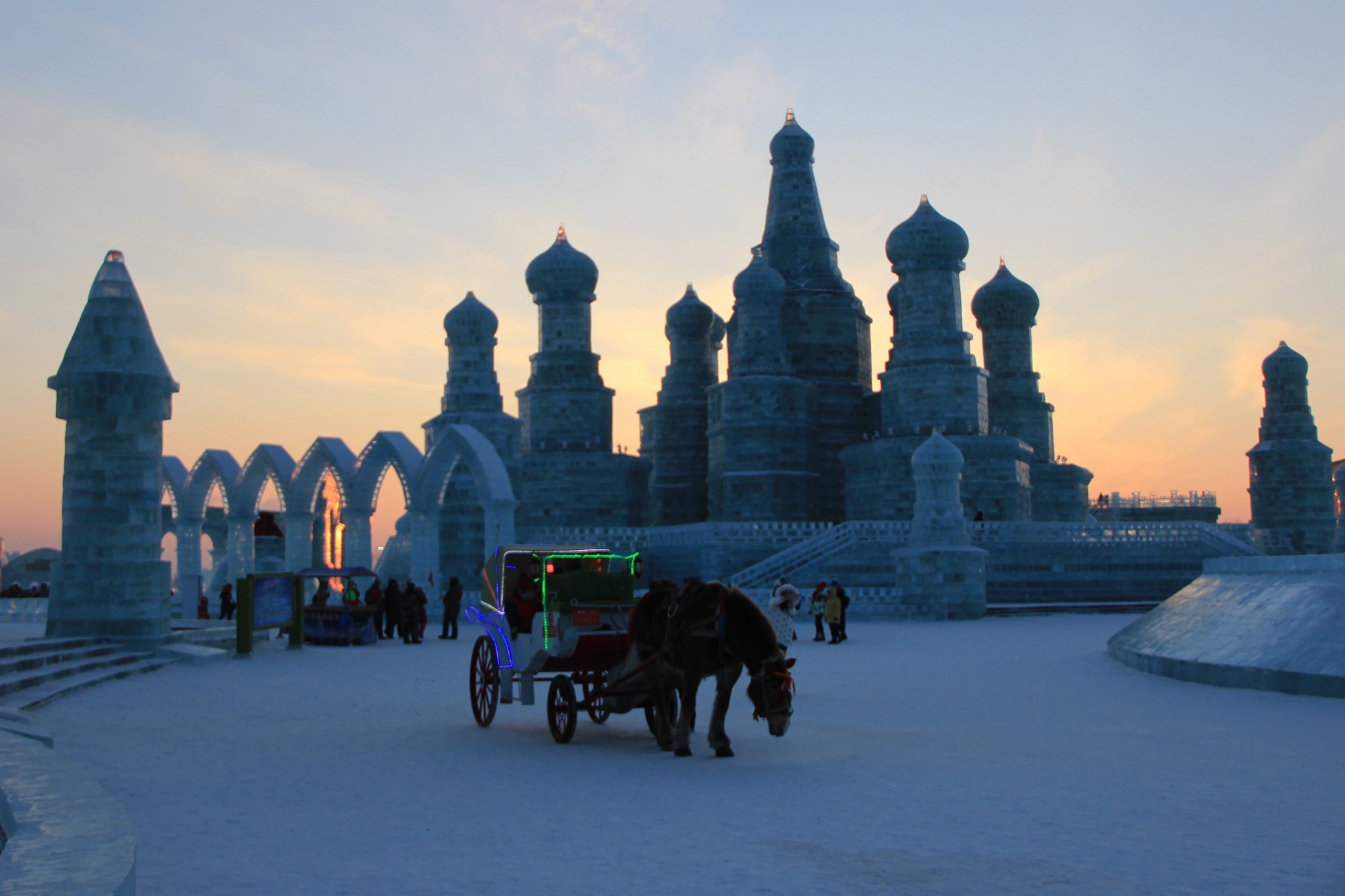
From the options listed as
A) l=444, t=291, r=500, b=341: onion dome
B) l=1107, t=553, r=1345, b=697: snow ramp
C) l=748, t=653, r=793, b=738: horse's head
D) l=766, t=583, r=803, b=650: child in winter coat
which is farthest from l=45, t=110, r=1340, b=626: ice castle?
l=748, t=653, r=793, b=738: horse's head

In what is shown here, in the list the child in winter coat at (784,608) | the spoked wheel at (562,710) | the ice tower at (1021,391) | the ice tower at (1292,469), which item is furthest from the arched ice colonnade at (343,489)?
the ice tower at (1292,469)

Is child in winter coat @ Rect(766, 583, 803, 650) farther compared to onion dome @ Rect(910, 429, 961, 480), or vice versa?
onion dome @ Rect(910, 429, 961, 480)

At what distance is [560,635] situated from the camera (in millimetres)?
10672

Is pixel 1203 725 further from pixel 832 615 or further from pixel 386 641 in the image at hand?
pixel 386 641

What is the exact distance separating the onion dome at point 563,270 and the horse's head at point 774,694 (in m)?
39.0

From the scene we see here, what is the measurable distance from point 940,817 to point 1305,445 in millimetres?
49540

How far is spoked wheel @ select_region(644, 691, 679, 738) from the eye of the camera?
9961 mm

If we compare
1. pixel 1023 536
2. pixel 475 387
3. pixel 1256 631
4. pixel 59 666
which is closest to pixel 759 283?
pixel 475 387

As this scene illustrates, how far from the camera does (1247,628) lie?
15.0 m

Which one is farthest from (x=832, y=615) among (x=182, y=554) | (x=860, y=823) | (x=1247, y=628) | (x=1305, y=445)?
(x=1305, y=445)

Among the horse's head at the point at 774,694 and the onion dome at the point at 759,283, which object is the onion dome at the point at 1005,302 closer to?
the onion dome at the point at 759,283

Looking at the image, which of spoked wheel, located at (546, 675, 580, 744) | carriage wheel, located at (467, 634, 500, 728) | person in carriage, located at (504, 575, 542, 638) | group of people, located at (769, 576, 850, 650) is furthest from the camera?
group of people, located at (769, 576, 850, 650)

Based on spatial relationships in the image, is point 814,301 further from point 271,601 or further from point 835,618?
point 271,601

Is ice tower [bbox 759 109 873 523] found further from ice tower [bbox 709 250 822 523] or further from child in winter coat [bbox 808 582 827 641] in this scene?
child in winter coat [bbox 808 582 827 641]
